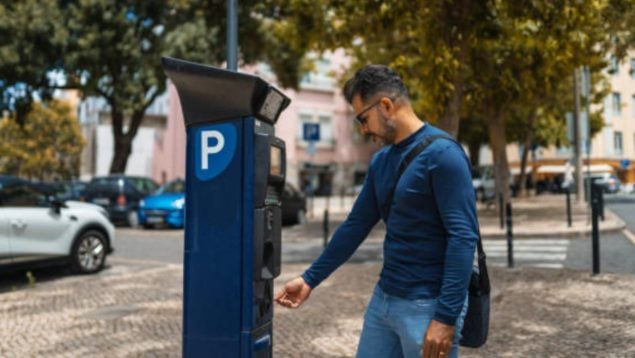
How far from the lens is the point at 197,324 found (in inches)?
128

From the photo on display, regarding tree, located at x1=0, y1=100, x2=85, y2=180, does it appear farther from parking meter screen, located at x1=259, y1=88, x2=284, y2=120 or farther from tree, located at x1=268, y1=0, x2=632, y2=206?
parking meter screen, located at x1=259, y1=88, x2=284, y2=120

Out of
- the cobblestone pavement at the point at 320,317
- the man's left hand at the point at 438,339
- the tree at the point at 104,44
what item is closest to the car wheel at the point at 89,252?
the cobblestone pavement at the point at 320,317

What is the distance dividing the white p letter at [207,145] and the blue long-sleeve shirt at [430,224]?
0.88 metres

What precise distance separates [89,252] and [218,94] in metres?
7.40

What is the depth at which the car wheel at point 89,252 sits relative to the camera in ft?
31.6

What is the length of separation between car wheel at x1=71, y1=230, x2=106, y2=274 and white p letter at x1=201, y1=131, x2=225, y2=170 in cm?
698

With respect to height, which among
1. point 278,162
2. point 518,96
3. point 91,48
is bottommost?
point 278,162

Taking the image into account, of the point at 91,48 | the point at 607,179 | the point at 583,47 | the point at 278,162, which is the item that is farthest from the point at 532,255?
the point at 607,179

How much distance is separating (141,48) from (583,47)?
14161mm

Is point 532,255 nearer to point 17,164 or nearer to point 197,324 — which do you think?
point 197,324

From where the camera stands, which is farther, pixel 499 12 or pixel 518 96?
pixel 518 96

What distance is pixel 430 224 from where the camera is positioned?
2447mm

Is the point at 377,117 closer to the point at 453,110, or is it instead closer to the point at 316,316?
the point at 316,316

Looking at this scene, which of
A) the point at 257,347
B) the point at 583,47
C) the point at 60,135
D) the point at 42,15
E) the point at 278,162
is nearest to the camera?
the point at 257,347
